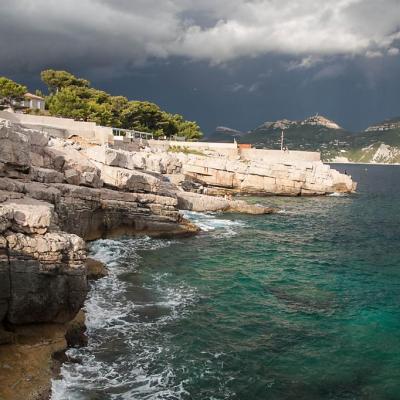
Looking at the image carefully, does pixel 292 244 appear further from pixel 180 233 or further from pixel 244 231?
pixel 180 233

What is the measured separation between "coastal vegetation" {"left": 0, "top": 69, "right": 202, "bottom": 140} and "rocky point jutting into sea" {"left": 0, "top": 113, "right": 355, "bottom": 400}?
16.3 meters

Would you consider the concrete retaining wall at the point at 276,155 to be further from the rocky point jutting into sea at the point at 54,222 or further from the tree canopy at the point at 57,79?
the tree canopy at the point at 57,79

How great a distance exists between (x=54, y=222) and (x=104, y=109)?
72.4 meters

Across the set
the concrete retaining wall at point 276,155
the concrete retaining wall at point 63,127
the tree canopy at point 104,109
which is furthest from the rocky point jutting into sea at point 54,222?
the concrete retaining wall at point 276,155

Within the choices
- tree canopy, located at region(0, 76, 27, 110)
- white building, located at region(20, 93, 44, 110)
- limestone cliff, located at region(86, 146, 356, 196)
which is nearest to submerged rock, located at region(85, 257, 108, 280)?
limestone cliff, located at region(86, 146, 356, 196)

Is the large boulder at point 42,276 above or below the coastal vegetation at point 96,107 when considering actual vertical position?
below

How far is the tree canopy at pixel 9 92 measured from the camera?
75.1m

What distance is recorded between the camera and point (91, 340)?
1803cm

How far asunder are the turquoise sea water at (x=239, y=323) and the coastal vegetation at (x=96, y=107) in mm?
53089

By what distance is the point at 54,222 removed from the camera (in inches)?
735

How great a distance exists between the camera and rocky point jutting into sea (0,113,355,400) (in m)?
15.4

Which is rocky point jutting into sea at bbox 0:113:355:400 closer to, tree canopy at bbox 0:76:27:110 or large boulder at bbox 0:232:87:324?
large boulder at bbox 0:232:87:324

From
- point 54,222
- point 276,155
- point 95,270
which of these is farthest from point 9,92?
point 54,222

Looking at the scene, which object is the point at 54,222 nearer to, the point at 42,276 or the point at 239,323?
the point at 42,276
